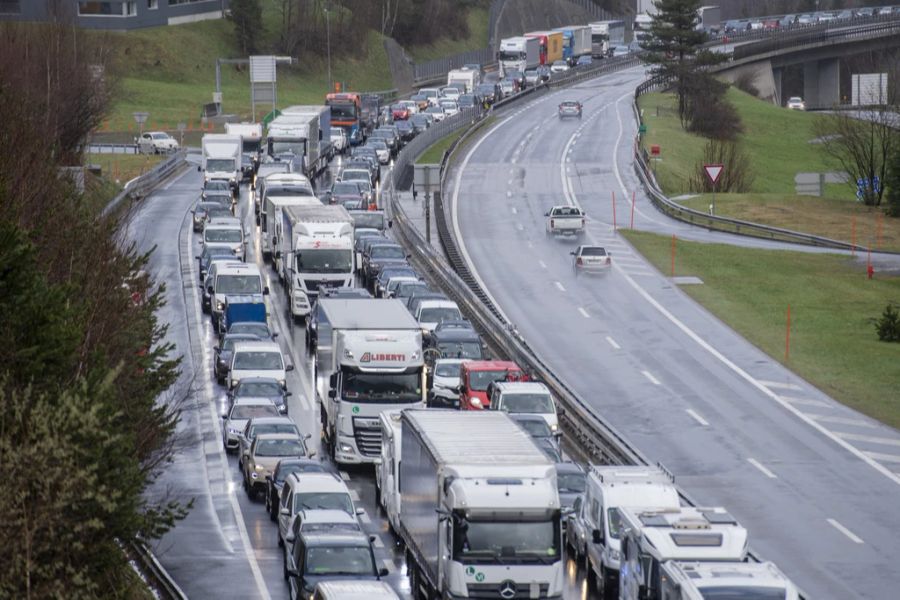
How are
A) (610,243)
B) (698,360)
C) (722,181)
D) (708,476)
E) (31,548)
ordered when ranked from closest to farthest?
(31,548) → (708,476) → (698,360) → (610,243) → (722,181)

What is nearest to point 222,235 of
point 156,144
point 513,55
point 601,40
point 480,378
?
point 480,378

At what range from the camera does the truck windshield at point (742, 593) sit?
24.8 m

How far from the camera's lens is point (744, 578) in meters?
25.3

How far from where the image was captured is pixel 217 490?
40594mm

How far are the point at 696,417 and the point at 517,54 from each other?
11637 cm

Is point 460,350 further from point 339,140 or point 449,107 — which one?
point 449,107

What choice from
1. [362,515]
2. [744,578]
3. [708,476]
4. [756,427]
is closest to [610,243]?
[756,427]

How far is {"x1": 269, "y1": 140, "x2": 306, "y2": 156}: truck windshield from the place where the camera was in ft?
294

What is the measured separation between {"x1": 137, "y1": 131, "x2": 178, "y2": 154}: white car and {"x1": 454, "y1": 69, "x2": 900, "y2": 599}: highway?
978 inches

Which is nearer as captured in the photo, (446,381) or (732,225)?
(446,381)

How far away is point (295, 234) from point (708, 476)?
65.6 feet

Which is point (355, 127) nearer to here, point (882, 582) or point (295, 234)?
point (295, 234)

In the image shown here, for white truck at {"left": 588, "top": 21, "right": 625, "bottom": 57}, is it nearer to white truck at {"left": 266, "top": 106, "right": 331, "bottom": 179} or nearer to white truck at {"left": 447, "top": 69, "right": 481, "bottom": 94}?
white truck at {"left": 447, "top": 69, "right": 481, "bottom": 94}

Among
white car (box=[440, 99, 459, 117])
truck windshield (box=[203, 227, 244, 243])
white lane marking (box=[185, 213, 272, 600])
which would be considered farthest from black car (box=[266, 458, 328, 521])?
white car (box=[440, 99, 459, 117])
